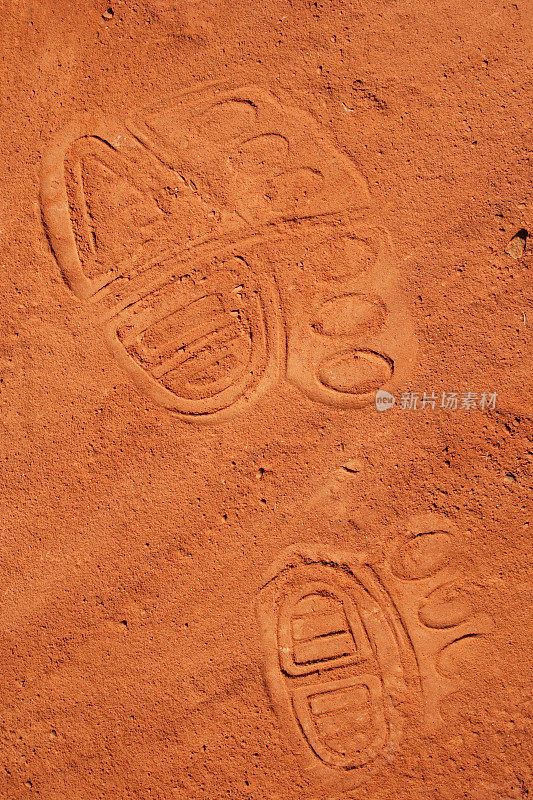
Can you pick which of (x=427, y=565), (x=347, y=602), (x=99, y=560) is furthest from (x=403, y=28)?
(x=99, y=560)

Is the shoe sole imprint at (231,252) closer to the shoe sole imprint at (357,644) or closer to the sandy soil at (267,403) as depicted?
the sandy soil at (267,403)

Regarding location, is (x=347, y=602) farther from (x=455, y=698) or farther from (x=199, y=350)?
(x=199, y=350)
